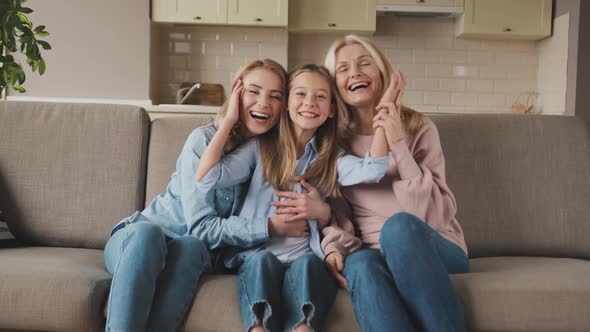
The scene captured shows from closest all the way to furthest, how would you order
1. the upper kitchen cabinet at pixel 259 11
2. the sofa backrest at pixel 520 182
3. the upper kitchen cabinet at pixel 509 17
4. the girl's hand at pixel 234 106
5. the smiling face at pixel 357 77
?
the girl's hand at pixel 234 106 < the smiling face at pixel 357 77 < the sofa backrest at pixel 520 182 < the upper kitchen cabinet at pixel 259 11 < the upper kitchen cabinet at pixel 509 17

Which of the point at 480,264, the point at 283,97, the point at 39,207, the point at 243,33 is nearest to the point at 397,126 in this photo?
the point at 283,97

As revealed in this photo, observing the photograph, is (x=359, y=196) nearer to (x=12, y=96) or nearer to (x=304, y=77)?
(x=304, y=77)

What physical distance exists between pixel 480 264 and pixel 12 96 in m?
3.90

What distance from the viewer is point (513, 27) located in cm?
503

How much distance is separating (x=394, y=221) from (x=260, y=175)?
0.46m

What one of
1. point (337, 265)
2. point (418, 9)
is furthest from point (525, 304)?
point (418, 9)

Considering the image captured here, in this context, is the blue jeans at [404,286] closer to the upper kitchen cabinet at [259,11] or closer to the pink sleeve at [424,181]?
the pink sleeve at [424,181]

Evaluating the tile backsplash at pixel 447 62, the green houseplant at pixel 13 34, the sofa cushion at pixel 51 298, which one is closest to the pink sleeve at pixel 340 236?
the sofa cushion at pixel 51 298

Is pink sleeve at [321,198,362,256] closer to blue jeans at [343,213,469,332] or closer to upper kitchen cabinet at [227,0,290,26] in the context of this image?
blue jeans at [343,213,469,332]

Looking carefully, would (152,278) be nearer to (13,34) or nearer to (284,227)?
(284,227)

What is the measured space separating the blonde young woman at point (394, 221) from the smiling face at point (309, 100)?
0.10 metres

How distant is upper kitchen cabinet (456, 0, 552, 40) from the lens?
5.00m

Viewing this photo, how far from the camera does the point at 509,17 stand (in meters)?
5.03

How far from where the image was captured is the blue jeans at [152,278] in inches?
60.4
